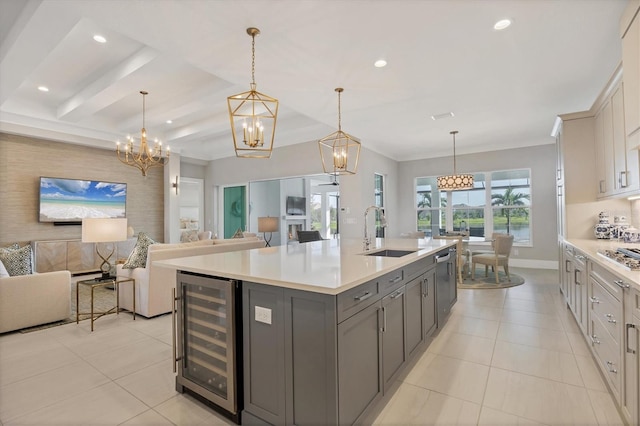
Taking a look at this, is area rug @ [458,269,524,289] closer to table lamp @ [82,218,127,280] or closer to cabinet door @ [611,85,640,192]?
cabinet door @ [611,85,640,192]

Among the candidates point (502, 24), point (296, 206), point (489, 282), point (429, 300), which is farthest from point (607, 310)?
point (296, 206)

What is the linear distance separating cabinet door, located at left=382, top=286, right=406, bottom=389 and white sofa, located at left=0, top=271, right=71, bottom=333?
147 inches

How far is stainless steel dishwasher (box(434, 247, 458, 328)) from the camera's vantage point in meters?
3.13

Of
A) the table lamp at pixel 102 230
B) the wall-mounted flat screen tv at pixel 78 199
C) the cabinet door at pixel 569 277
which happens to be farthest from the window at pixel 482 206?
the wall-mounted flat screen tv at pixel 78 199

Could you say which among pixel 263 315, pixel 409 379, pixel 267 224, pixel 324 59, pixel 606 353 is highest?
pixel 324 59

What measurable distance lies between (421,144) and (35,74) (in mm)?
7022

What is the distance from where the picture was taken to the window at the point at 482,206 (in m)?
7.17

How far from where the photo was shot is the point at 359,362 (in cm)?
168

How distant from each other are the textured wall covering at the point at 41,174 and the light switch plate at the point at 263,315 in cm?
675

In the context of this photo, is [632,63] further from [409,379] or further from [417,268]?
[409,379]

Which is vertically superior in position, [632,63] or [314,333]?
[632,63]

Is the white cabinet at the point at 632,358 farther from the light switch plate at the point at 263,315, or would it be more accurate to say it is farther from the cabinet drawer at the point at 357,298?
the light switch plate at the point at 263,315

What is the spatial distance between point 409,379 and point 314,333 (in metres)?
1.23

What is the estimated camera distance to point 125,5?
2.33 meters
